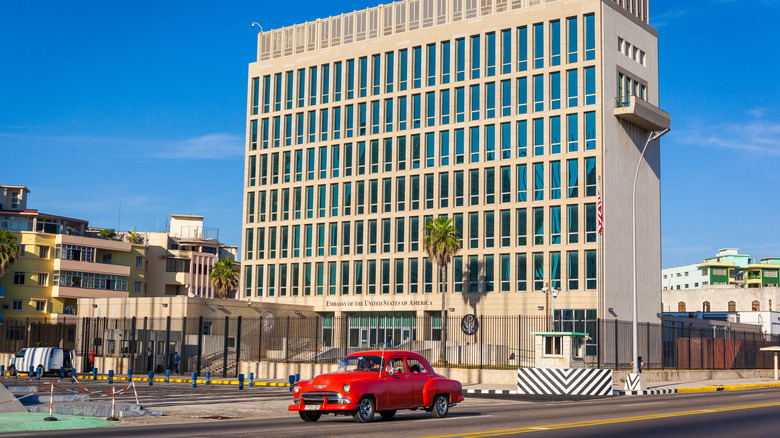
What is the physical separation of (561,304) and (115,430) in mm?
52364

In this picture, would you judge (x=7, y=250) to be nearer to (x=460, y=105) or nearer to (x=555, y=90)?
(x=460, y=105)

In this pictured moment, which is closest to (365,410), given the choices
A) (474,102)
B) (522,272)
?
(522,272)

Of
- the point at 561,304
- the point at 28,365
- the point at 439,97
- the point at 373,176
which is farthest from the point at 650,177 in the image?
the point at 28,365

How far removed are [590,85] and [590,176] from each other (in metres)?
7.13

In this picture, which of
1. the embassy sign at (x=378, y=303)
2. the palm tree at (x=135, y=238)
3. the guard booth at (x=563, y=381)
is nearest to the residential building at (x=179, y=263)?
the palm tree at (x=135, y=238)

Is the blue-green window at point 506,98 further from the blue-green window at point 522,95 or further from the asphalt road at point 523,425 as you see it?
the asphalt road at point 523,425

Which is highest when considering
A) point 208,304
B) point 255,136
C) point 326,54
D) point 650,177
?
point 326,54

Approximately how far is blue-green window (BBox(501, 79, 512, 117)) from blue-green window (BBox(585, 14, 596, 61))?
717 centimetres

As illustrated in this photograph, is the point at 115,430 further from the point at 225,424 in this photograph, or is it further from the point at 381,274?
the point at 381,274

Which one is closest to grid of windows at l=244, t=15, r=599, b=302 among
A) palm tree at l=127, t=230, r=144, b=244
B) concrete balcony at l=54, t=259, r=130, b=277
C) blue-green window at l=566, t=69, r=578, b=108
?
blue-green window at l=566, t=69, r=578, b=108

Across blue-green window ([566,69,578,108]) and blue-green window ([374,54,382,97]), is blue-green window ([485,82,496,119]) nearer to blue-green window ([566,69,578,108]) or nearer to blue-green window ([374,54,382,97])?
blue-green window ([566,69,578,108])

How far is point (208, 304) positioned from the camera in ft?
222

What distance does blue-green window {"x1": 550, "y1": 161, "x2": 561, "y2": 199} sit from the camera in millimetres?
68812

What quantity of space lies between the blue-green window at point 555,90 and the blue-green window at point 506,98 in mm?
3722
